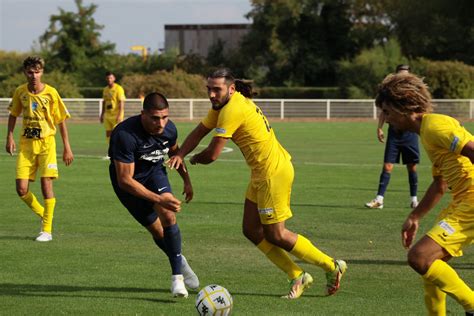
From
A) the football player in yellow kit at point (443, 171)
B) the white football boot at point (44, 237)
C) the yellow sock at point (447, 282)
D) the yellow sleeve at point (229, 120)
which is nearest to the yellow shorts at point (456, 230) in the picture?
the football player in yellow kit at point (443, 171)

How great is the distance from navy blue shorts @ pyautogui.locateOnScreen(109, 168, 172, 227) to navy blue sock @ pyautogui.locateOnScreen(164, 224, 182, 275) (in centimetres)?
24

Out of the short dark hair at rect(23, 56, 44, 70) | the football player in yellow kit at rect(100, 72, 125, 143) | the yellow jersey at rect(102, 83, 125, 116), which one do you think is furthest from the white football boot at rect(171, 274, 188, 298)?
the yellow jersey at rect(102, 83, 125, 116)

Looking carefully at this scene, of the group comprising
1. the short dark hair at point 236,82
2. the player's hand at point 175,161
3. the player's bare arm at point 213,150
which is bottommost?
the player's hand at point 175,161

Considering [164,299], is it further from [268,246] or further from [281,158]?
[281,158]

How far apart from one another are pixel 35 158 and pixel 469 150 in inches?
271

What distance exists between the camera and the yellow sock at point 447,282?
6688 millimetres

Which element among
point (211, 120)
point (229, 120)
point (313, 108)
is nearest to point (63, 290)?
point (211, 120)

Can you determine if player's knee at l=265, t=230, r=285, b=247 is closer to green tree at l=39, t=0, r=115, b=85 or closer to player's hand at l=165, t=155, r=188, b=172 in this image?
player's hand at l=165, t=155, r=188, b=172

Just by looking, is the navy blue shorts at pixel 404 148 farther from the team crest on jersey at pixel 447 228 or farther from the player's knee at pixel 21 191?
the team crest on jersey at pixel 447 228

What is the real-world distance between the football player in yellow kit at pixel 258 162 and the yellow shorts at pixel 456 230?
6.36 feet

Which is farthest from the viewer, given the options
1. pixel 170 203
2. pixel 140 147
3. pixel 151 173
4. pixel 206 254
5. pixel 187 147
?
pixel 206 254

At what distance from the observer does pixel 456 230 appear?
22.2ft

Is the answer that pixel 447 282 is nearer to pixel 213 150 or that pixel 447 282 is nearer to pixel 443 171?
pixel 443 171

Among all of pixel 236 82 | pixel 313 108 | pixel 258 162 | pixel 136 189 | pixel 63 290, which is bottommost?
pixel 313 108
